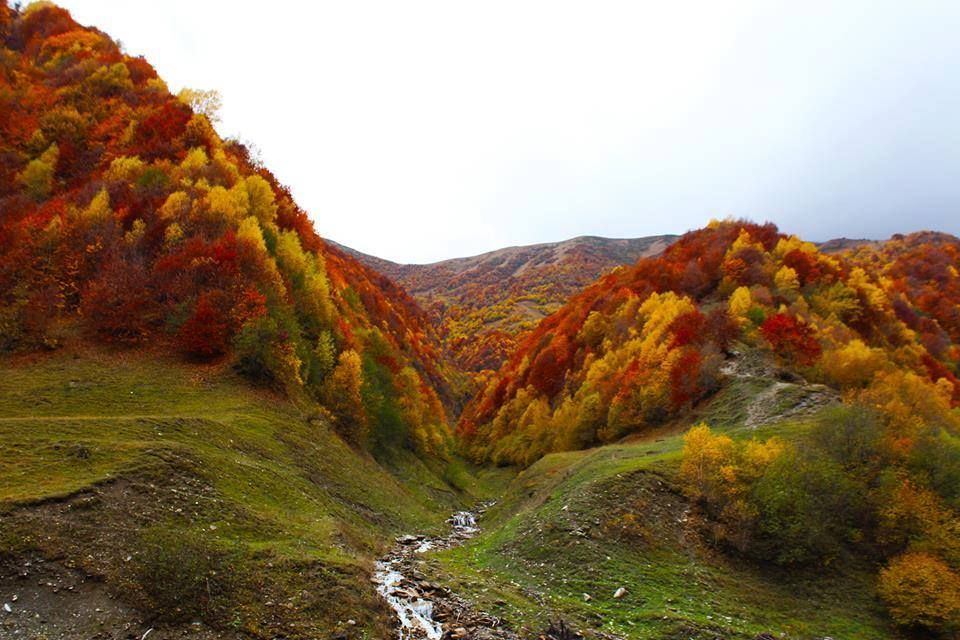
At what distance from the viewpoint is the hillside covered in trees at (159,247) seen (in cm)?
3662

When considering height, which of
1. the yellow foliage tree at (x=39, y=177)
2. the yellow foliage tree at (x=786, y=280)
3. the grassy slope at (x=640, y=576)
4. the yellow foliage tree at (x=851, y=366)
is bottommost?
the grassy slope at (x=640, y=576)

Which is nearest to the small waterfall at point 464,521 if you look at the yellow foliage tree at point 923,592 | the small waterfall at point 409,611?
the small waterfall at point 409,611

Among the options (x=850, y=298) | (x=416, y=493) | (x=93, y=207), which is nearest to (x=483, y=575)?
(x=416, y=493)

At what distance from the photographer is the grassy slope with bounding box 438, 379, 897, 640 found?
19125 mm

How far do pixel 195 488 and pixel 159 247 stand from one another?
98.5 feet

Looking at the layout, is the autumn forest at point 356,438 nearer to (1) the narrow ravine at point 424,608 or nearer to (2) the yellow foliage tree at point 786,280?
(1) the narrow ravine at point 424,608

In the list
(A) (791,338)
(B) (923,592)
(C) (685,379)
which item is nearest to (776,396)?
(C) (685,379)

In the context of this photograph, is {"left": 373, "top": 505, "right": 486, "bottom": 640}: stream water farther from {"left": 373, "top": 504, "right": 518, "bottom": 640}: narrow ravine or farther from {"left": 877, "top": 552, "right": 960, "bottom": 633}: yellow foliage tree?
{"left": 877, "top": 552, "right": 960, "bottom": 633}: yellow foliage tree

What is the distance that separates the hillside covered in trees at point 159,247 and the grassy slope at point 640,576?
2161 centimetres

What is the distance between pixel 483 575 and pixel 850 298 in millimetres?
57862

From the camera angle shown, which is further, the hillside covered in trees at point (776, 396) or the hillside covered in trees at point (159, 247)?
the hillside covered in trees at point (159, 247)

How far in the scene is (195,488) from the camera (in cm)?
1991

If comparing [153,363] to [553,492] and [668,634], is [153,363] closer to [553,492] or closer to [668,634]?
[553,492]

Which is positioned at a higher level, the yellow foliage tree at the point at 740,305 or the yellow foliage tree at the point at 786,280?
the yellow foliage tree at the point at 786,280
